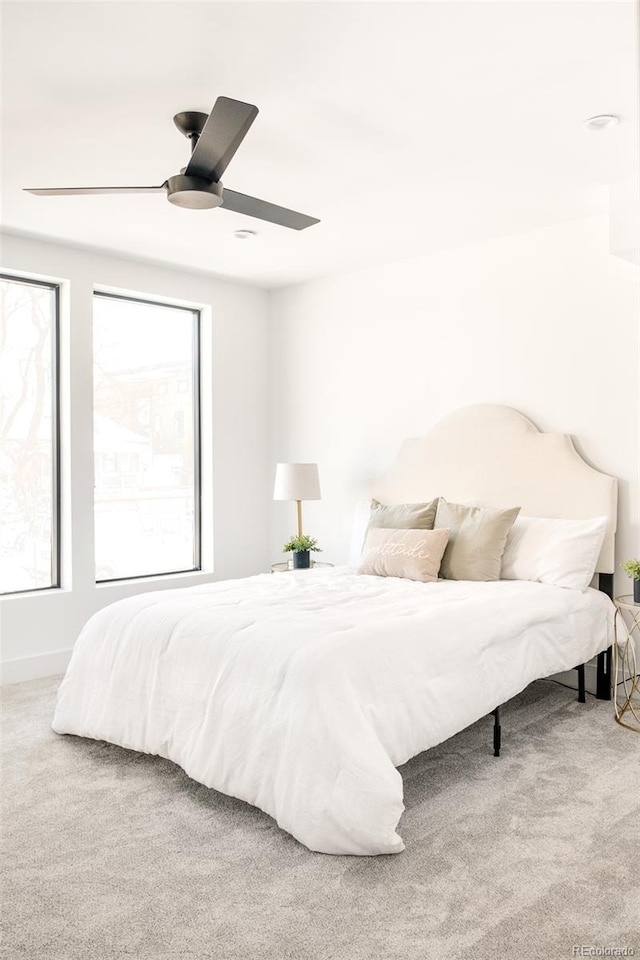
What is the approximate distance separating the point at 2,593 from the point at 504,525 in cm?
296

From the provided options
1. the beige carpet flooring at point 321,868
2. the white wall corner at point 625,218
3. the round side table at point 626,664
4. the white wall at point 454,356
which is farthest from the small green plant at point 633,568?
the white wall corner at point 625,218

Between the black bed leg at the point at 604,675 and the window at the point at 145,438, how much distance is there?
2.95 meters

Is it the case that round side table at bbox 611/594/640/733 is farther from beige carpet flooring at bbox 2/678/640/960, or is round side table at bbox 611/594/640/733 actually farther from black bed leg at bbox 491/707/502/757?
black bed leg at bbox 491/707/502/757

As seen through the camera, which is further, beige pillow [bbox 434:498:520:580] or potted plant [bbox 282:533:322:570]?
potted plant [bbox 282:533:322:570]

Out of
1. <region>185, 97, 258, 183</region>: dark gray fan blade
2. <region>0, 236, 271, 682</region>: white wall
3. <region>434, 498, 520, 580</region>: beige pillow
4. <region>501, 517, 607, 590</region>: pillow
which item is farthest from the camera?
<region>0, 236, 271, 682</region>: white wall

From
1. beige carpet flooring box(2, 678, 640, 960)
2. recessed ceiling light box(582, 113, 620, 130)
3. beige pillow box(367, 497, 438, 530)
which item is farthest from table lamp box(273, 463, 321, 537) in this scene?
recessed ceiling light box(582, 113, 620, 130)

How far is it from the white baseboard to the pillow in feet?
8.86

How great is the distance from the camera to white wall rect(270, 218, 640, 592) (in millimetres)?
3928

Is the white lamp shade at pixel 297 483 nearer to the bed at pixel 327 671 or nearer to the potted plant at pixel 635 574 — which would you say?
the bed at pixel 327 671

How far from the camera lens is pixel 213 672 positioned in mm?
2670

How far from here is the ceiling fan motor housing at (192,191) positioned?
8.41ft

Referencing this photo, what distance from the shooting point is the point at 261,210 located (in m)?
2.97

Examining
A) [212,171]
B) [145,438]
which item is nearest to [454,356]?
[145,438]

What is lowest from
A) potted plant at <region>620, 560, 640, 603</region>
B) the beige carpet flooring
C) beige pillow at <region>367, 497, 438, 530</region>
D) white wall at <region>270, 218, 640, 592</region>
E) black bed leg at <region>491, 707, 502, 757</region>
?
the beige carpet flooring
